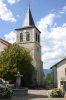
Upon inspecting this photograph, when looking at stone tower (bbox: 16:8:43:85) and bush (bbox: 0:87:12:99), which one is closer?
bush (bbox: 0:87:12:99)

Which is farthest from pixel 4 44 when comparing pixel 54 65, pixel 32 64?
pixel 54 65

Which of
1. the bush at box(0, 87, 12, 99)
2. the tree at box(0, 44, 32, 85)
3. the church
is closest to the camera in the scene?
the bush at box(0, 87, 12, 99)

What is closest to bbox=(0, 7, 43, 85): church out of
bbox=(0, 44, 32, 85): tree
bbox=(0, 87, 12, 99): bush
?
bbox=(0, 44, 32, 85): tree

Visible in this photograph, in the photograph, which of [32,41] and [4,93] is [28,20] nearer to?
[32,41]

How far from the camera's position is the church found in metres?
59.0

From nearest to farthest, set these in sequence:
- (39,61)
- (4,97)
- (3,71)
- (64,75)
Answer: (4,97) < (3,71) < (64,75) < (39,61)

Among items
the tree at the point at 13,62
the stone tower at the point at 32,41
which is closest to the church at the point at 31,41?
the stone tower at the point at 32,41

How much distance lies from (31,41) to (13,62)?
41.4 ft

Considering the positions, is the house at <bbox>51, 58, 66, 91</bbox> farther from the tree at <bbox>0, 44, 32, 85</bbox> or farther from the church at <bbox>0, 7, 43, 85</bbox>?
the church at <bbox>0, 7, 43, 85</bbox>

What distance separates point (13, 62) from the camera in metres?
49.8

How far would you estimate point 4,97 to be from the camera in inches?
926

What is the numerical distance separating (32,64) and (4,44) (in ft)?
25.1

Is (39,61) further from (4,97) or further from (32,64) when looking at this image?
(4,97)

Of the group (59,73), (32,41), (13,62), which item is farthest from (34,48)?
(13,62)
